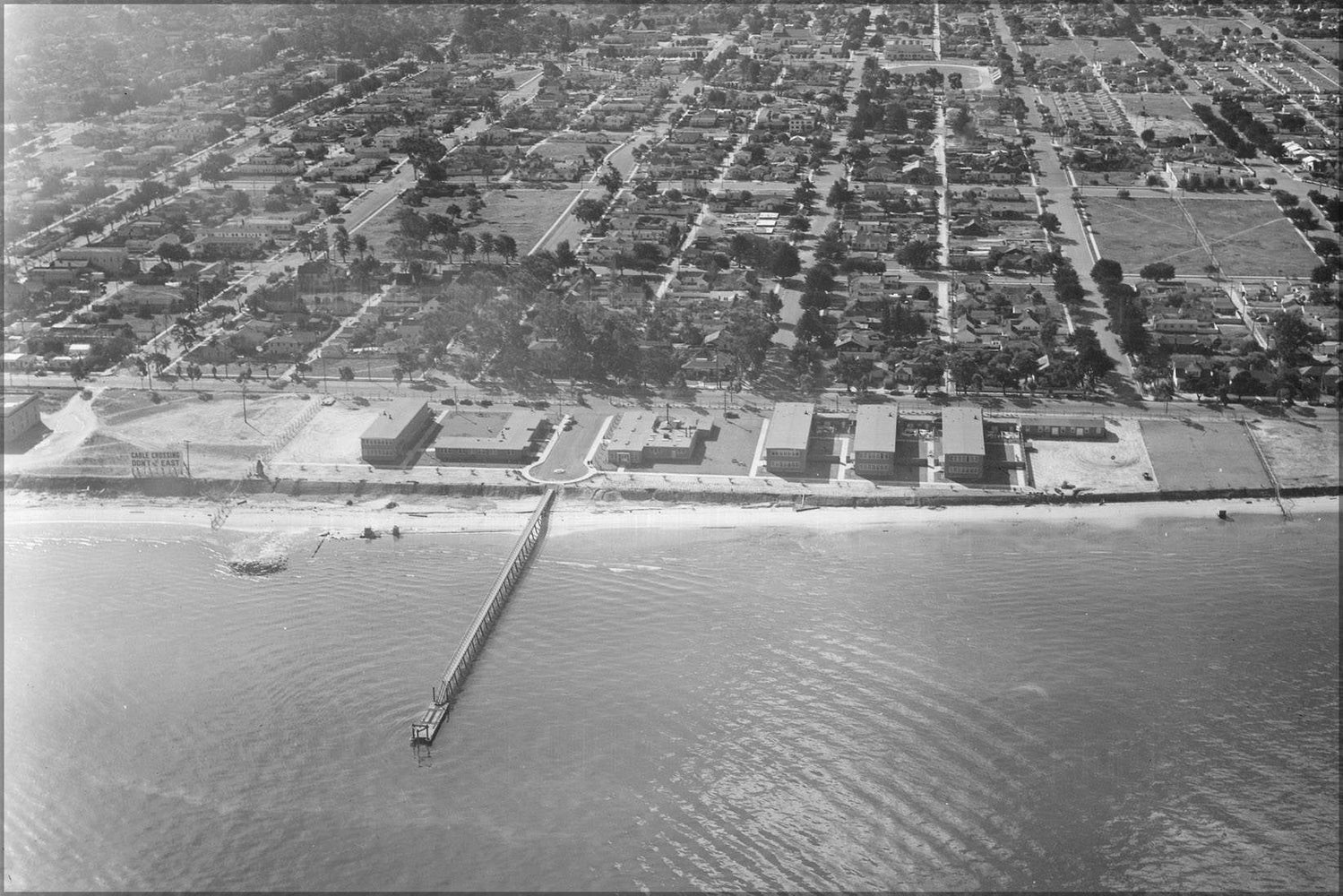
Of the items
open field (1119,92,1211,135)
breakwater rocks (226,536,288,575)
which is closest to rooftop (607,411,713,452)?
breakwater rocks (226,536,288,575)

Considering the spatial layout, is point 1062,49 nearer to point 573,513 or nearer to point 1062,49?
point 1062,49

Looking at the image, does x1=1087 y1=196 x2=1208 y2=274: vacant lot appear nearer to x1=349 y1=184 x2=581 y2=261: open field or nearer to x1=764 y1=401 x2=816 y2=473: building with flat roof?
x1=764 y1=401 x2=816 y2=473: building with flat roof

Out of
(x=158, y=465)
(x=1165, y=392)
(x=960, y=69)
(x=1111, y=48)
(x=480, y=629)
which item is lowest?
(x=1111, y=48)

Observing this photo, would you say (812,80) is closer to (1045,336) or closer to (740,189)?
(740,189)

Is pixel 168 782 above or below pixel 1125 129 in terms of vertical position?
above

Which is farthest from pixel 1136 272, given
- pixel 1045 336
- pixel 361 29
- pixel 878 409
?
pixel 361 29

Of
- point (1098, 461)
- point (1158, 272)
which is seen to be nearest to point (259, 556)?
point (1098, 461)

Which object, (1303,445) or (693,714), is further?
(1303,445)
